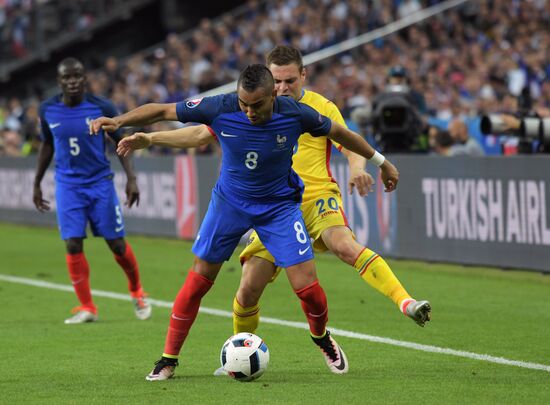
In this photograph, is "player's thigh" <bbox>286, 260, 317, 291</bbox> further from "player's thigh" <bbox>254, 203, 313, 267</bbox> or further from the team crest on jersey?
the team crest on jersey

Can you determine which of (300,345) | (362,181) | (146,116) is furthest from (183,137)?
(300,345)

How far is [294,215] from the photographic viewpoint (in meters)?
8.20

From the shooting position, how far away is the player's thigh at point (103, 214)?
38.7ft

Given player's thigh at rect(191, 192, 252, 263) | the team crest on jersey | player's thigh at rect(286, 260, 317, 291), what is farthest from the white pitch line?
the team crest on jersey

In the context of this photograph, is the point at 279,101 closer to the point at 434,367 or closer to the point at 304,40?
the point at 434,367

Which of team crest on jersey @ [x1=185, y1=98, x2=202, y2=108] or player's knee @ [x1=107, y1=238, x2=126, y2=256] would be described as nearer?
team crest on jersey @ [x1=185, y1=98, x2=202, y2=108]

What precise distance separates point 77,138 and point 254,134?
14.1ft

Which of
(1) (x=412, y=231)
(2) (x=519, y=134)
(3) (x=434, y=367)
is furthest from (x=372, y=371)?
(1) (x=412, y=231)

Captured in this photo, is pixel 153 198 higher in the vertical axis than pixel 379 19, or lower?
lower

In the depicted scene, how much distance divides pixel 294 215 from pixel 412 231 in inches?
313

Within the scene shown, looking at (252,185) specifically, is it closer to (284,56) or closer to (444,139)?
(284,56)

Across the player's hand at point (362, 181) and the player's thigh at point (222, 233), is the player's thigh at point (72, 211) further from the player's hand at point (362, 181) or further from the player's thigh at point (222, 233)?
the player's hand at point (362, 181)

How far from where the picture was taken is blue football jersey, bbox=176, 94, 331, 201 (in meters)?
7.88

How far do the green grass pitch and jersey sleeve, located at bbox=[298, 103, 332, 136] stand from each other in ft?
5.24
